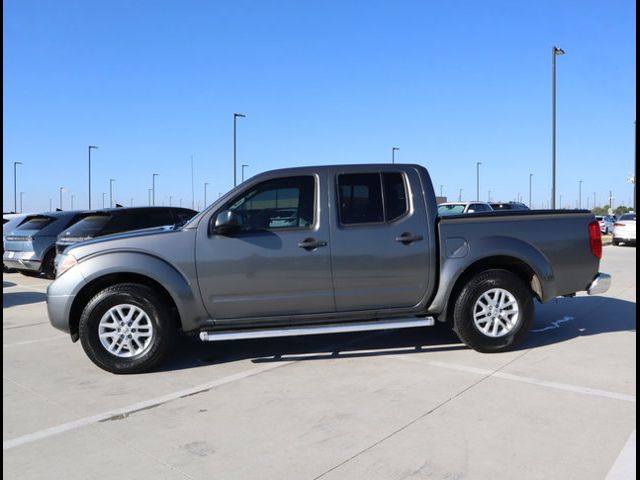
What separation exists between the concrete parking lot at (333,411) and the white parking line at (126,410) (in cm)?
2

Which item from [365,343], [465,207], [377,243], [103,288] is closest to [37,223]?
[103,288]

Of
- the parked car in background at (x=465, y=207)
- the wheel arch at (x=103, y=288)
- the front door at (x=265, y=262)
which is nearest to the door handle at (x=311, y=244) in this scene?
the front door at (x=265, y=262)

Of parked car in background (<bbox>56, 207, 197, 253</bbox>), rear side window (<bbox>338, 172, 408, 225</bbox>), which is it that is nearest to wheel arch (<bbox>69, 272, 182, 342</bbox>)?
rear side window (<bbox>338, 172, 408, 225</bbox>)

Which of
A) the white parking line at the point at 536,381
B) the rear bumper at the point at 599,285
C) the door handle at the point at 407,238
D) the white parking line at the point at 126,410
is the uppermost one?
the door handle at the point at 407,238

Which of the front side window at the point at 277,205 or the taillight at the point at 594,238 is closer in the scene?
the front side window at the point at 277,205

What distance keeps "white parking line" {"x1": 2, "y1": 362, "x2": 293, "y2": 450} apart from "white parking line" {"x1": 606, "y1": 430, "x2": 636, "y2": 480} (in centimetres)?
304

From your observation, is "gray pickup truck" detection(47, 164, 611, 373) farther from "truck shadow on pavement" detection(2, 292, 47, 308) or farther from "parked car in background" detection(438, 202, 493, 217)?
"parked car in background" detection(438, 202, 493, 217)

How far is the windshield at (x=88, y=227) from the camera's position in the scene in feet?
34.8

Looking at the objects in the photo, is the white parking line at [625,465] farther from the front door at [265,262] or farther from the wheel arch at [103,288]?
the wheel arch at [103,288]

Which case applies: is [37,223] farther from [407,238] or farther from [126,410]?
[407,238]

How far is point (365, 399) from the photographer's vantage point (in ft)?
14.3

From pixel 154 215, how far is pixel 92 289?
21.4 feet

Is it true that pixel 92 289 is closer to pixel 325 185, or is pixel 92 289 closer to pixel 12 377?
pixel 12 377

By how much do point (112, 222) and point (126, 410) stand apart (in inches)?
294
